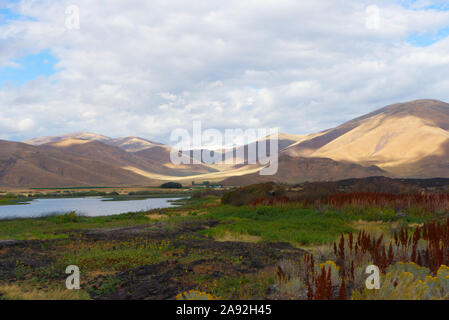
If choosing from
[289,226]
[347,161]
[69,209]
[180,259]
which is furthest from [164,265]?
[347,161]

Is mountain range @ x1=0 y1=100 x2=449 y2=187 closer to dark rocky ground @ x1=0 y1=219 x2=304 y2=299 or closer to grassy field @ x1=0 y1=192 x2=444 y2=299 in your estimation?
grassy field @ x1=0 y1=192 x2=444 y2=299

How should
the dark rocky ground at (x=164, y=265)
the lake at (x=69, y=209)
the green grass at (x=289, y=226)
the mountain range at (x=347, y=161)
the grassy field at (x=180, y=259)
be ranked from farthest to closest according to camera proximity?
the mountain range at (x=347, y=161) < the lake at (x=69, y=209) < the green grass at (x=289, y=226) < the dark rocky ground at (x=164, y=265) < the grassy field at (x=180, y=259)

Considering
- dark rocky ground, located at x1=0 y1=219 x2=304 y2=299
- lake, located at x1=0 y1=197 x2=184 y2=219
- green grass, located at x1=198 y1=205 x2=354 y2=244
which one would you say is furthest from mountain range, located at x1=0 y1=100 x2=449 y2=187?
dark rocky ground, located at x1=0 y1=219 x2=304 y2=299

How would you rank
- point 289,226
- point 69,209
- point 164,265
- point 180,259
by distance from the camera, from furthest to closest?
point 69,209 < point 289,226 < point 180,259 < point 164,265

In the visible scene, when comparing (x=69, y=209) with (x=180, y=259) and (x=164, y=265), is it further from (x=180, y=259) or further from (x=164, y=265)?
(x=164, y=265)

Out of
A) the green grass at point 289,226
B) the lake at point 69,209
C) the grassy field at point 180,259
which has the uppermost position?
the grassy field at point 180,259

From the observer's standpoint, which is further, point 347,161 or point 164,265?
point 347,161

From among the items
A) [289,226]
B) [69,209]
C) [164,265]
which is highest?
[164,265]

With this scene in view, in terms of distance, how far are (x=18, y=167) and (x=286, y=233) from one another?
103 metres

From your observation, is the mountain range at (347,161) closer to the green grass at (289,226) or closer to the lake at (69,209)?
the lake at (69,209)

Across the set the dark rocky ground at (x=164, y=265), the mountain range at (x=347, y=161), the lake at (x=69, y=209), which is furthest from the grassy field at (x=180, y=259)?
the mountain range at (x=347, y=161)

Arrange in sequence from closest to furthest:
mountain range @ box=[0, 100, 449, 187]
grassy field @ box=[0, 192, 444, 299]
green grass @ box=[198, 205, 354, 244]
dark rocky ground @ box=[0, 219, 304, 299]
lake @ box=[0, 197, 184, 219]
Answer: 1. grassy field @ box=[0, 192, 444, 299]
2. dark rocky ground @ box=[0, 219, 304, 299]
3. green grass @ box=[198, 205, 354, 244]
4. lake @ box=[0, 197, 184, 219]
5. mountain range @ box=[0, 100, 449, 187]

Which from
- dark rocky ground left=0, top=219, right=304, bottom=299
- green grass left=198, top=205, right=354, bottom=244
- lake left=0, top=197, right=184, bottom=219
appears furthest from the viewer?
lake left=0, top=197, right=184, bottom=219
